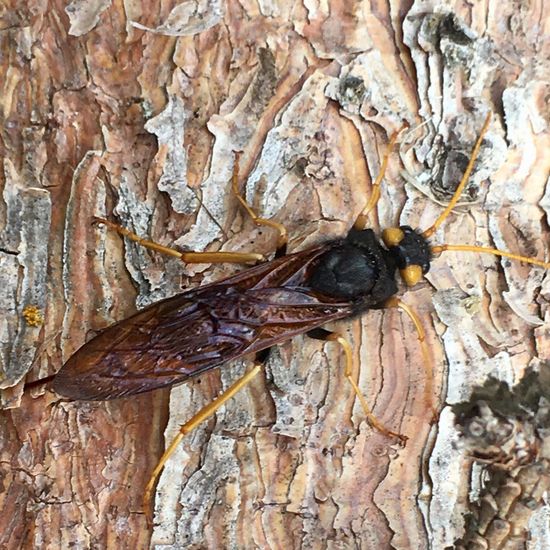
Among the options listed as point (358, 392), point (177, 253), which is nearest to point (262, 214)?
point (177, 253)

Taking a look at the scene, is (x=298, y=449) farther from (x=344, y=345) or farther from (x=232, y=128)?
(x=232, y=128)

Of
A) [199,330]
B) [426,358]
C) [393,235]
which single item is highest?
[393,235]

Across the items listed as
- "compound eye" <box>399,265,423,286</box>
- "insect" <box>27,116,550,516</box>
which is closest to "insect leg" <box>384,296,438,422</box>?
"insect" <box>27,116,550,516</box>

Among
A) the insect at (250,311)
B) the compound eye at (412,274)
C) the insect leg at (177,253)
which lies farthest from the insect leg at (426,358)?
the insect leg at (177,253)

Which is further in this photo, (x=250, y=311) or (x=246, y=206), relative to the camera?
A: (x=250, y=311)

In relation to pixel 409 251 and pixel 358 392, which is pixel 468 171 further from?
pixel 358 392

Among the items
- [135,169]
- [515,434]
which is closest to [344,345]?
[515,434]

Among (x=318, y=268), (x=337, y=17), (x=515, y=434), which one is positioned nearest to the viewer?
(x=515, y=434)

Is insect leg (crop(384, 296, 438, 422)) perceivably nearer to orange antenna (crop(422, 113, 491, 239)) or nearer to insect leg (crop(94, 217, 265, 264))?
orange antenna (crop(422, 113, 491, 239))
